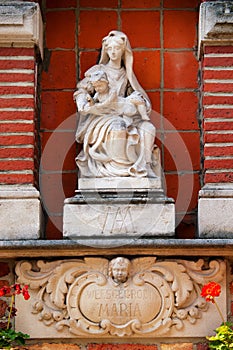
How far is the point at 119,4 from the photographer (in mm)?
8211

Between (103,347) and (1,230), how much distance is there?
869 millimetres

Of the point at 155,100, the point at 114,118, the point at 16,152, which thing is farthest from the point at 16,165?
the point at 155,100

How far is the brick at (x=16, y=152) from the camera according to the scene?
7699mm

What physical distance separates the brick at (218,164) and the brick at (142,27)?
0.87 meters

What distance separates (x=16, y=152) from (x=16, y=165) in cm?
8

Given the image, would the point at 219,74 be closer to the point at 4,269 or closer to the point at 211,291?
the point at 211,291

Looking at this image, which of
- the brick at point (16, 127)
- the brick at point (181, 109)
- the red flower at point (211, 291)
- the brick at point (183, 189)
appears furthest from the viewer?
the brick at point (181, 109)

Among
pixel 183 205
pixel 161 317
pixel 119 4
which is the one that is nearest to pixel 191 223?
pixel 183 205

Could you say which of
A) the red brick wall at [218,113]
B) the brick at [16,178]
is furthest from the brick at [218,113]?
the brick at [16,178]

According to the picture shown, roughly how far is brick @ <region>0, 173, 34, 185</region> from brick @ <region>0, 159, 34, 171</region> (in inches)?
1.6

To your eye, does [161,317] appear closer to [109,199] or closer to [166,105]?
[109,199]

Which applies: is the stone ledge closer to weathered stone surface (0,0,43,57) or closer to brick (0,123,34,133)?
brick (0,123,34,133)

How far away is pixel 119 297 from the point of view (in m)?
7.46

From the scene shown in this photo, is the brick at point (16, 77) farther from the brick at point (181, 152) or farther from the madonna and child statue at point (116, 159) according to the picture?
the brick at point (181, 152)
